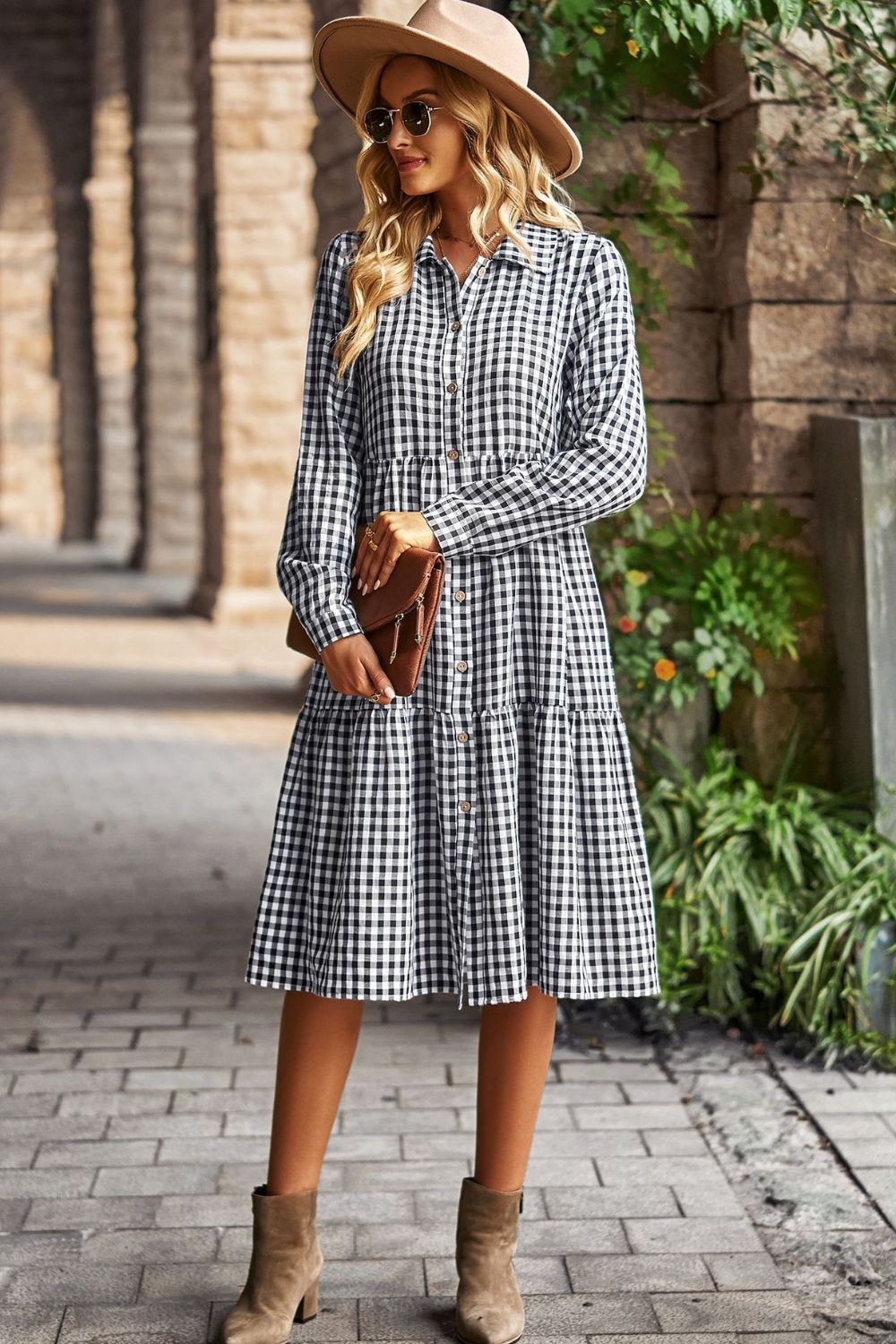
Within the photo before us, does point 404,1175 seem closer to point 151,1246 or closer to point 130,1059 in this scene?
point 151,1246

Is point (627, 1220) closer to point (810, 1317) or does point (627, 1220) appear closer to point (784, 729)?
point (810, 1317)

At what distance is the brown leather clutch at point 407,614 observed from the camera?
7.70 ft

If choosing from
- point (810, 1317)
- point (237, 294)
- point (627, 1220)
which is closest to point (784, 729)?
point (627, 1220)

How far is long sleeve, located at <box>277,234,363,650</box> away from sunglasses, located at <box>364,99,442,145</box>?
16 cm

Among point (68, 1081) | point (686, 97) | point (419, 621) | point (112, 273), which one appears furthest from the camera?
point (112, 273)

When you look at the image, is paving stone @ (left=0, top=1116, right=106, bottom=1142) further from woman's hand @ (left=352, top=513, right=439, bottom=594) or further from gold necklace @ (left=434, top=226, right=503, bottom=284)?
gold necklace @ (left=434, top=226, right=503, bottom=284)

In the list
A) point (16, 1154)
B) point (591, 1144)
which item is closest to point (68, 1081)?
point (16, 1154)

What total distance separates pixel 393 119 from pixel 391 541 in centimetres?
58

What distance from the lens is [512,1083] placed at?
8.28 ft

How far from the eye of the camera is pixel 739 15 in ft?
10.4

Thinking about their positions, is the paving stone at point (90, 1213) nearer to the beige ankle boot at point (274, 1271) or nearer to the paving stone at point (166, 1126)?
the paving stone at point (166, 1126)

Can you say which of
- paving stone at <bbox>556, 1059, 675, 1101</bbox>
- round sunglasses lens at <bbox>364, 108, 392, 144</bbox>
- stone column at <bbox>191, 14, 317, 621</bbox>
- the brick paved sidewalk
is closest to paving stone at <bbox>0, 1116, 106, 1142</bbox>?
the brick paved sidewalk

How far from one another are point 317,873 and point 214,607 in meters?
9.84

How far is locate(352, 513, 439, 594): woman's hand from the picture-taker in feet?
7.79
